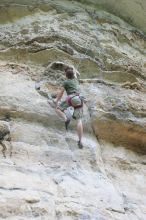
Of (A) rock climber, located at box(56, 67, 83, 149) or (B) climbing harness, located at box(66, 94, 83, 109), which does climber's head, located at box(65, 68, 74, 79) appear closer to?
(A) rock climber, located at box(56, 67, 83, 149)

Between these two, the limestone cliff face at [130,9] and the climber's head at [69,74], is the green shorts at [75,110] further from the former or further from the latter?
the limestone cliff face at [130,9]

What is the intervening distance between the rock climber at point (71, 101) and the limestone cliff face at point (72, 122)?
6.6 inches

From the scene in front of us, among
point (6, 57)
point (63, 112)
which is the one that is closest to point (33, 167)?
point (63, 112)

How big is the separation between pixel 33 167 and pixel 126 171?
1766mm

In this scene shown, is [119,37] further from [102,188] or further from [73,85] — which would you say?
[102,188]

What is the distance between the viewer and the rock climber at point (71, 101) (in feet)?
29.4

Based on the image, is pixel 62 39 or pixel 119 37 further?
pixel 119 37

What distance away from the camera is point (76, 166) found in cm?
852

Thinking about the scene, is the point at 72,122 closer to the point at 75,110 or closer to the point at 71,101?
the point at 75,110

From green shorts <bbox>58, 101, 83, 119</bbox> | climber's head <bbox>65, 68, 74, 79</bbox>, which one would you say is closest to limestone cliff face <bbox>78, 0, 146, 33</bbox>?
climber's head <bbox>65, 68, 74, 79</bbox>

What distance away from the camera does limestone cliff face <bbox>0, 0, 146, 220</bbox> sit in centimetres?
770

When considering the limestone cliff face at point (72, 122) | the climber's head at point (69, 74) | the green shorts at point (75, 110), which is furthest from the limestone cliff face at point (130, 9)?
the green shorts at point (75, 110)

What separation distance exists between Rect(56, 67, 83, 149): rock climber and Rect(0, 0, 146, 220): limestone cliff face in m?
0.17

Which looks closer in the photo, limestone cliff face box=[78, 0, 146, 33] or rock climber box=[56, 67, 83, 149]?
rock climber box=[56, 67, 83, 149]
